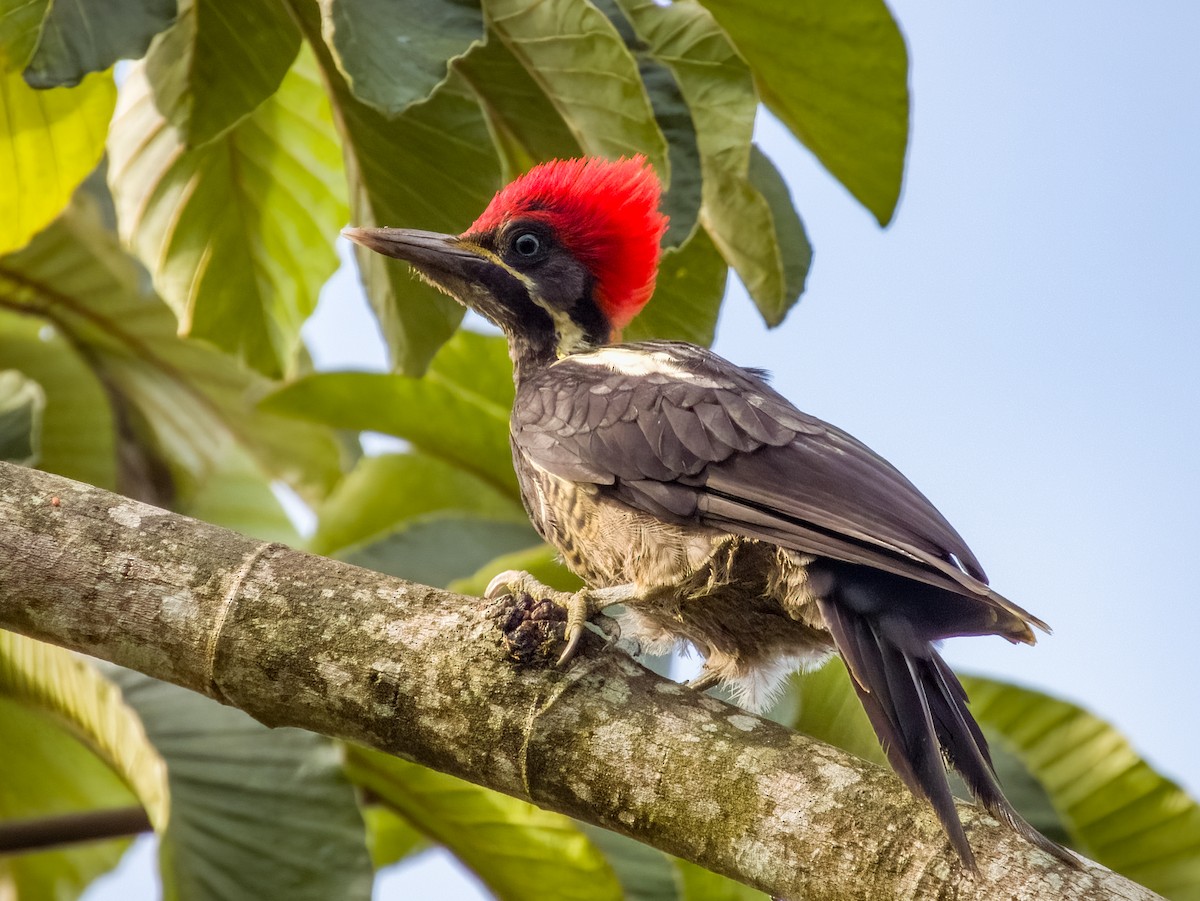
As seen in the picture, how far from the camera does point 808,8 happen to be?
2.92 metres

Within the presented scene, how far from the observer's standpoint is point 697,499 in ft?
7.53

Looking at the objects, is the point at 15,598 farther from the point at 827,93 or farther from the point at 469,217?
the point at 827,93

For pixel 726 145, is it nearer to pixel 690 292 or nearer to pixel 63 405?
pixel 690 292

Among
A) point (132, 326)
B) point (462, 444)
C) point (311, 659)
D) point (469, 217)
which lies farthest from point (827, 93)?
point (132, 326)

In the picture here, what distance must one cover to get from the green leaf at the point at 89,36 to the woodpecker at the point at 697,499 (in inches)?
25.5

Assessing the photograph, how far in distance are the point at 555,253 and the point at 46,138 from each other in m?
1.15

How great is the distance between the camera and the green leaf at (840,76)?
2922 millimetres

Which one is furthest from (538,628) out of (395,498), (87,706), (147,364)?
(147,364)

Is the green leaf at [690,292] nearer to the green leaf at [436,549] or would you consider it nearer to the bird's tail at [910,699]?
the green leaf at [436,549]

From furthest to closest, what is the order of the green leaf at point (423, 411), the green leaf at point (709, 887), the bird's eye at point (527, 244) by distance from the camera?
the green leaf at point (423, 411) → the bird's eye at point (527, 244) → the green leaf at point (709, 887)

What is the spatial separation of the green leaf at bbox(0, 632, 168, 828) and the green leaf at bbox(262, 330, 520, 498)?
1.05 meters

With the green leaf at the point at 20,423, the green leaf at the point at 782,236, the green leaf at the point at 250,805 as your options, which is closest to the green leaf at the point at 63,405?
the green leaf at the point at 20,423

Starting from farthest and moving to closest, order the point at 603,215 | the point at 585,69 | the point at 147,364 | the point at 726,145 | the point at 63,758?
the point at 147,364
the point at 63,758
the point at 603,215
the point at 726,145
the point at 585,69

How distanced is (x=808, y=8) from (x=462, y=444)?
1.47m
